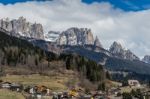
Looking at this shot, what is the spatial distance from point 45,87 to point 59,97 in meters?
31.3

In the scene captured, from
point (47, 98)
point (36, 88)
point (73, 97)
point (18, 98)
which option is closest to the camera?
point (18, 98)

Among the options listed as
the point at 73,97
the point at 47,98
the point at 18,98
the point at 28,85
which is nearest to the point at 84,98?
the point at 73,97

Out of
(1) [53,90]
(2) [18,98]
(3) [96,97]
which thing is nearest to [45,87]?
(1) [53,90]

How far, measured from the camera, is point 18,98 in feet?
375

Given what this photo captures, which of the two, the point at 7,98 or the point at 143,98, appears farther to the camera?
the point at 143,98

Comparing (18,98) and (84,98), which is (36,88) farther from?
(18,98)

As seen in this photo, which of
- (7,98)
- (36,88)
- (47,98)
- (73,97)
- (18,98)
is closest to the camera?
(7,98)

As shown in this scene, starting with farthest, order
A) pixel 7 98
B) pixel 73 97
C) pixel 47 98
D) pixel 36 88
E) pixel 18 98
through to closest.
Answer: pixel 36 88, pixel 73 97, pixel 47 98, pixel 18 98, pixel 7 98

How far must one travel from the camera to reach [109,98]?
181000mm

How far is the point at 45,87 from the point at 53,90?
4.05 metres

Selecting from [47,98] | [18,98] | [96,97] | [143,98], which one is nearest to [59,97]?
[47,98]

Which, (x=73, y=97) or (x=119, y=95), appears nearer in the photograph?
(x=73, y=97)

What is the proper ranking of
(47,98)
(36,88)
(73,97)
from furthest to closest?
(36,88) → (73,97) → (47,98)

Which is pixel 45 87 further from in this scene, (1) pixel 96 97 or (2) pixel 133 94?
(2) pixel 133 94
